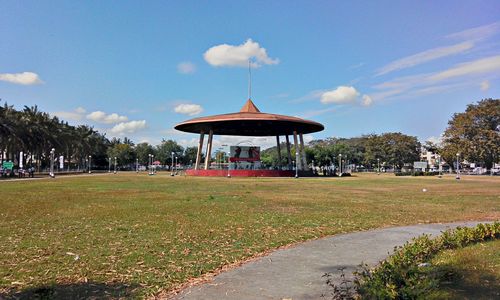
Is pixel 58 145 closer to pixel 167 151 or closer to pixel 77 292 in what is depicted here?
pixel 167 151

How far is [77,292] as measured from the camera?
545 centimetres

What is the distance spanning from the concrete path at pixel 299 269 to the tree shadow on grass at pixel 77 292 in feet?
2.76

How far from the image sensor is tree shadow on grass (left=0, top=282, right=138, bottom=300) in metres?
5.27

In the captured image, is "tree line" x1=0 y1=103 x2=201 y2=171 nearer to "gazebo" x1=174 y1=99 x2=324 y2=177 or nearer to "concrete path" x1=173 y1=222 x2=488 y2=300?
"gazebo" x1=174 y1=99 x2=324 y2=177

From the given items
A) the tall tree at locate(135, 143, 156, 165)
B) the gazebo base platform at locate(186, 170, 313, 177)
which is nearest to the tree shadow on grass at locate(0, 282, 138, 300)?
the gazebo base platform at locate(186, 170, 313, 177)

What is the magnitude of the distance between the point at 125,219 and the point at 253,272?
281 inches

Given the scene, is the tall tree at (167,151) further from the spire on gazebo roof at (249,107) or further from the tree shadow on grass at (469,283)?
the tree shadow on grass at (469,283)

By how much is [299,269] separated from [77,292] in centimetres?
338

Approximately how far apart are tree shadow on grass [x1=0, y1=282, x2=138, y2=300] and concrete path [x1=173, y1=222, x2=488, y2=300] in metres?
0.84

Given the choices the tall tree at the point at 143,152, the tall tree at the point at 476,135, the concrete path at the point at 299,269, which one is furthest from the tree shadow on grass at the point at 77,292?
the tall tree at the point at 143,152

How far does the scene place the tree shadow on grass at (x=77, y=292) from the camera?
527 cm

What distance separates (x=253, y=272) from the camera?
21.4 ft

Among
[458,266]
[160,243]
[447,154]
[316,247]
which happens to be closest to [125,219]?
[160,243]

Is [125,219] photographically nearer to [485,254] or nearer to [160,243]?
[160,243]
